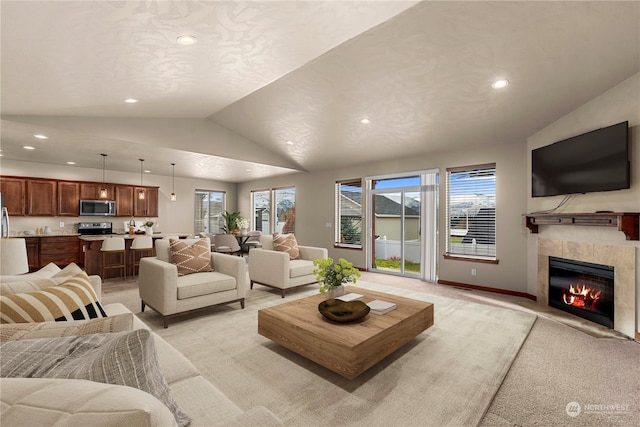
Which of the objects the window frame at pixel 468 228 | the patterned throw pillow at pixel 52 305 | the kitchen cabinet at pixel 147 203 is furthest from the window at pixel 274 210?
the patterned throw pillow at pixel 52 305

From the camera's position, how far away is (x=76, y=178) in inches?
274

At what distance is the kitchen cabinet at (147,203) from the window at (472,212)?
24.4 ft

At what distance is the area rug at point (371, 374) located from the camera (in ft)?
5.98

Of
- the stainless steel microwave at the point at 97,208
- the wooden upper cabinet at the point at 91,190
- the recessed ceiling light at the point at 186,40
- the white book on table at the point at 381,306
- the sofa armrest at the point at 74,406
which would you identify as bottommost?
the white book on table at the point at 381,306

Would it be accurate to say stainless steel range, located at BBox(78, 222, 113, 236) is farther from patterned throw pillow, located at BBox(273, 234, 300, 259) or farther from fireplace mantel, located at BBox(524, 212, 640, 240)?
fireplace mantel, located at BBox(524, 212, 640, 240)

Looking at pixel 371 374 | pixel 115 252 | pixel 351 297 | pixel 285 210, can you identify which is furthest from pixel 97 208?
pixel 371 374

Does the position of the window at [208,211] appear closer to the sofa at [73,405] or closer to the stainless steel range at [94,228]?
the stainless steel range at [94,228]

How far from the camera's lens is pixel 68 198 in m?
6.80

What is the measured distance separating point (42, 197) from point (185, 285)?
5.74 m

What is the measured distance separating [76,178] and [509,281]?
9246mm

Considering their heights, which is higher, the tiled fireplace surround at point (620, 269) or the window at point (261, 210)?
the window at point (261, 210)

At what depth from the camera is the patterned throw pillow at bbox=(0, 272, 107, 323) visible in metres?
1.21

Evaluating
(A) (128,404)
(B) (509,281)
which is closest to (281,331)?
(A) (128,404)

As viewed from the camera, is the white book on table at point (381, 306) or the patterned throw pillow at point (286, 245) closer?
the white book on table at point (381, 306)
